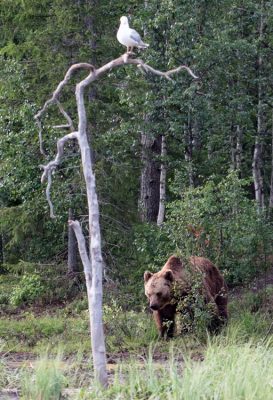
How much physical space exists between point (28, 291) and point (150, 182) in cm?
371

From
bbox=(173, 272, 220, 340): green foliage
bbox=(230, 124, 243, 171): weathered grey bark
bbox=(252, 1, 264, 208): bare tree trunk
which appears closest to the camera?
bbox=(173, 272, 220, 340): green foliage

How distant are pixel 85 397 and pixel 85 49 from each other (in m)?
11.6

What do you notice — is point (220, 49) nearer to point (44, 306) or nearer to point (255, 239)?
point (255, 239)

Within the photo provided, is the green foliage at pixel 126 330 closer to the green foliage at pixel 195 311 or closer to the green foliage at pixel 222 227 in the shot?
the green foliage at pixel 195 311

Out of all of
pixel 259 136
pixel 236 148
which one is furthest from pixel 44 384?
pixel 236 148

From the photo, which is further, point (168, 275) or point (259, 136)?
point (259, 136)

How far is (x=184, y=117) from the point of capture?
17.0 m

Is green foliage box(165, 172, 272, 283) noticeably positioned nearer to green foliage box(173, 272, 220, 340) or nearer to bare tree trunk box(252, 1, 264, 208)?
green foliage box(173, 272, 220, 340)

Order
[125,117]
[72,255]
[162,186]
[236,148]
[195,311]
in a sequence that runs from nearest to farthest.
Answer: [195,311] < [72,255] < [162,186] < [125,117] < [236,148]

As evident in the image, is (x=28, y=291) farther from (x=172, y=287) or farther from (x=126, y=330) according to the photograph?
(x=172, y=287)

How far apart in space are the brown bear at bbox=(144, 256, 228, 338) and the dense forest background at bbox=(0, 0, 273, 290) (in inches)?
98.5

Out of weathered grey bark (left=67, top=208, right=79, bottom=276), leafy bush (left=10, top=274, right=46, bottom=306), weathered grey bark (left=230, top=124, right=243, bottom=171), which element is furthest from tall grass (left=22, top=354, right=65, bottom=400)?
weathered grey bark (left=230, top=124, right=243, bottom=171)

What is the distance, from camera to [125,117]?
18562 millimetres

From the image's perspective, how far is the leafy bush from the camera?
17641 millimetres
